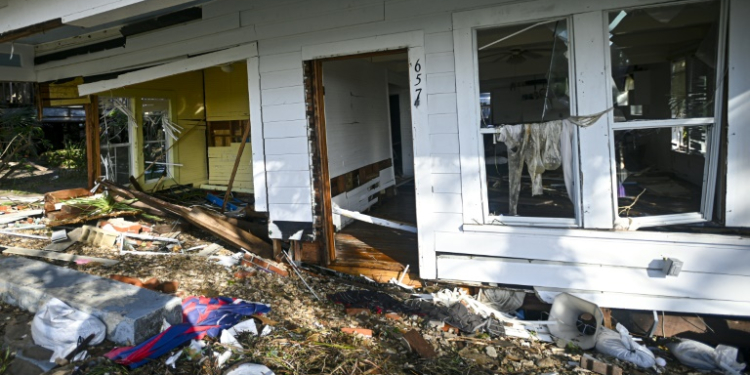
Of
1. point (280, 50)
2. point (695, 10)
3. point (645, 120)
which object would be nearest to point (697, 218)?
point (645, 120)

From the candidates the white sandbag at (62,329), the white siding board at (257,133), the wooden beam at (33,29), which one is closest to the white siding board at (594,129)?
the white siding board at (257,133)

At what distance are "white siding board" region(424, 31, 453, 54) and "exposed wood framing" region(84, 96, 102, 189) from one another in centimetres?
609

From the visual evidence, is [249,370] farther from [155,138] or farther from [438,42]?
[155,138]

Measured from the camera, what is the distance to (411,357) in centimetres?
338

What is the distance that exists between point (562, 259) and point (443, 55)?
2042mm

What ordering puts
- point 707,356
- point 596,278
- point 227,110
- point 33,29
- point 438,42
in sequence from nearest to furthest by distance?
1. point 707,356
2. point 596,278
3. point 438,42
4. point 33,29
5. point 227,110

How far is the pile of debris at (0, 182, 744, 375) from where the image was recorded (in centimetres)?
313

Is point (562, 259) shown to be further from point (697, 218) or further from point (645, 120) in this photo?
point (645, 120)

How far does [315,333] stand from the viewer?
365cm

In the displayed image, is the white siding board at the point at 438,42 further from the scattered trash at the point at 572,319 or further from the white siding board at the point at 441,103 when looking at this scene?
the scattered trash at the point at 572,319

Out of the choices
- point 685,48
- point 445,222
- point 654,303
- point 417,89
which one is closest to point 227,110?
point 417,89

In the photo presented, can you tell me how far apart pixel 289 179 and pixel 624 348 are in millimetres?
3462

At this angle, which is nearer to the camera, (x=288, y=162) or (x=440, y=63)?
(x=440, y=63)

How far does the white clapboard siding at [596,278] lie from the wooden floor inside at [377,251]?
58 centimetres
